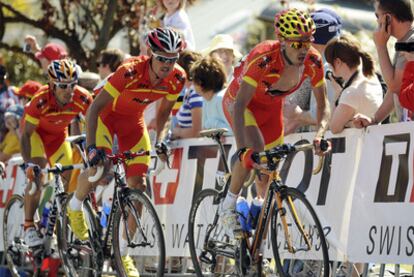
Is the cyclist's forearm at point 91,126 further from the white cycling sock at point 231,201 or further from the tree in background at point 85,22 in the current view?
the tree in background at point 85,22

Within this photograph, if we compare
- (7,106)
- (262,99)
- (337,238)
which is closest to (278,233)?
(337,238)

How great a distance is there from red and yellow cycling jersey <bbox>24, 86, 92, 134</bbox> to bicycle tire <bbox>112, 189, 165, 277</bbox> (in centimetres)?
198

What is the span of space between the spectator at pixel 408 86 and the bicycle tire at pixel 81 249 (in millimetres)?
3427

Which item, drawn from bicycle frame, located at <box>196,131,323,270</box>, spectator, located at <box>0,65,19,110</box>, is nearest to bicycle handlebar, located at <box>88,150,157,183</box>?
bicycle frame, located at <box>196,131,323,270</box>

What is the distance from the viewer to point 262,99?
33.0 feet

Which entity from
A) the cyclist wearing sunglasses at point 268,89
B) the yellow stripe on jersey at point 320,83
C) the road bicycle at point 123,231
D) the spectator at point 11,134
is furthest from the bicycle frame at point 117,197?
the spectator at point 11,134

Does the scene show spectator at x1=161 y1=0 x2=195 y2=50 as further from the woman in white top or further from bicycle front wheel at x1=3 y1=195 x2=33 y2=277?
the woman in white top

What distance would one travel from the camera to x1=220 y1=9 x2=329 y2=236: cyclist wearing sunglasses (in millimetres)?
9492

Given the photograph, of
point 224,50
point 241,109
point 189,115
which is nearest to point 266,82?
point 241,109

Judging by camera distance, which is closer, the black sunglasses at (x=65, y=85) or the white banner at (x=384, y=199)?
the white banner at (x=384, y=199)

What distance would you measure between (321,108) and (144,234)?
2005 mm

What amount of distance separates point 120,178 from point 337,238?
7.17 feet

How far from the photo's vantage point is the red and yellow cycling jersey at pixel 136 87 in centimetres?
1080

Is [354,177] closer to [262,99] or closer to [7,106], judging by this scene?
[262,99]
